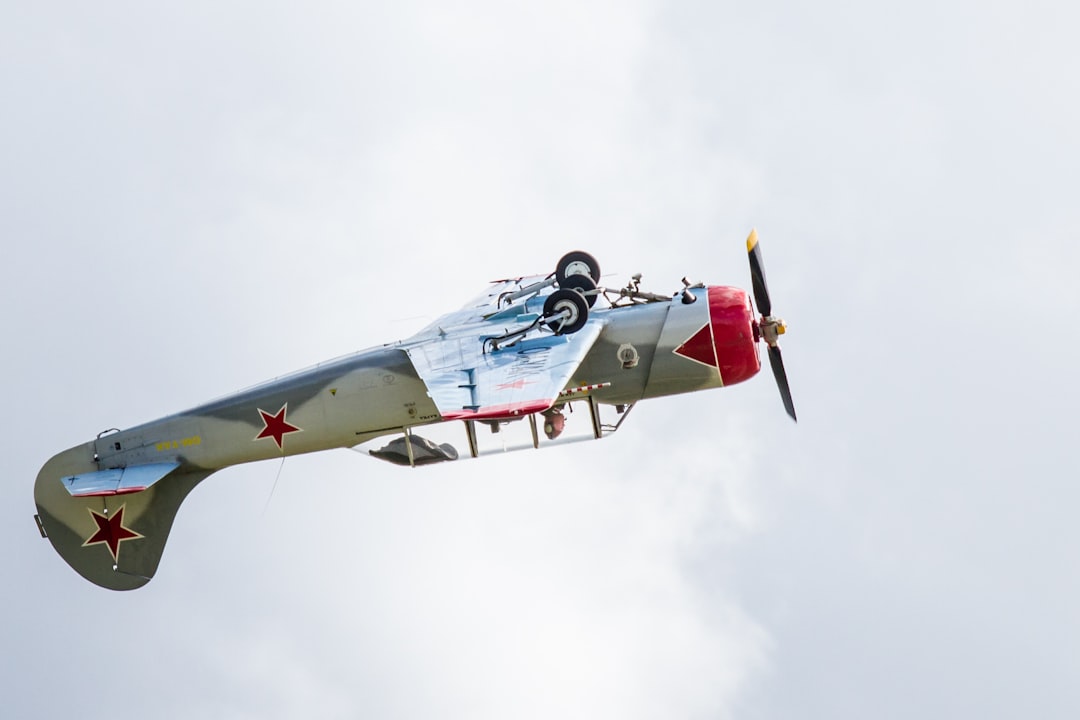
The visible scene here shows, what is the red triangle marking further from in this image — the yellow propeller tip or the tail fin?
the tail fin

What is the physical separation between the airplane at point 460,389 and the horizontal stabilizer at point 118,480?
0.08 ft

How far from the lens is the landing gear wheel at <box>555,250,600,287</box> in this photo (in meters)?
26.0

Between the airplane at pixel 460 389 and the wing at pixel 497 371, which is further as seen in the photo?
the airplane at pixel 460 389

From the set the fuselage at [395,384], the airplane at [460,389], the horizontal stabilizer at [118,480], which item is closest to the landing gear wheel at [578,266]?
the airplane at [460,389]

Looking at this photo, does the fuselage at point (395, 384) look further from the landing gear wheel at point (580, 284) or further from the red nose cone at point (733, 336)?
the landing gear wheel at point (580, 284)

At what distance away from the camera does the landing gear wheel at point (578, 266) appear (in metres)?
26.0

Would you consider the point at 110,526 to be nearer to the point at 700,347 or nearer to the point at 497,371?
the point at 497,371

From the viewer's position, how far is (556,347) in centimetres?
2348

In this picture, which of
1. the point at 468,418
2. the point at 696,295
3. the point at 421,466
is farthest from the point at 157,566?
the point at 696,295

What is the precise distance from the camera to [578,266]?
26.0 meters

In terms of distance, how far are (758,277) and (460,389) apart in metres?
6.44

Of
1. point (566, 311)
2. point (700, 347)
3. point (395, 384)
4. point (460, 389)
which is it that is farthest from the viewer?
point (395, 384)

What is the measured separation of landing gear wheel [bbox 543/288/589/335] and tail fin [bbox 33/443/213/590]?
748cm

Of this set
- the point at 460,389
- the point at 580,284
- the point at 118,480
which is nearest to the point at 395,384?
the point at 460,389
